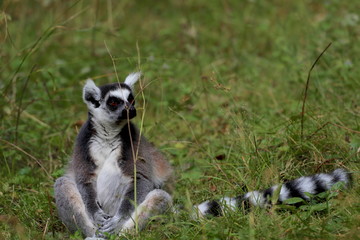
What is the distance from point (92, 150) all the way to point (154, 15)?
20.0 ft

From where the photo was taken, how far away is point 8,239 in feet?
13.7

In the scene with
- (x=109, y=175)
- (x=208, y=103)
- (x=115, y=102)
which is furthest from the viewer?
(x=208, y=103)

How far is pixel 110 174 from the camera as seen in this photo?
4.60 meters

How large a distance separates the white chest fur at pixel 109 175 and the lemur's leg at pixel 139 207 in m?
0.09

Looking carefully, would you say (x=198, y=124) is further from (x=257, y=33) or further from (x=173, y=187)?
(x=257, y=33)

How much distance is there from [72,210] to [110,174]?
1.28 feet

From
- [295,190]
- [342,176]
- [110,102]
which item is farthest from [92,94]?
[342,176]

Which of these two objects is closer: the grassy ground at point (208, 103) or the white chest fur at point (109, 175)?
the grassy ground at point (208, 103)

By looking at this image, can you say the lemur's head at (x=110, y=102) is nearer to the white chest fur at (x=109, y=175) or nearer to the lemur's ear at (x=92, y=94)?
the lemur's ear at (x=92, y=94)

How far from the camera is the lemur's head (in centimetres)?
468

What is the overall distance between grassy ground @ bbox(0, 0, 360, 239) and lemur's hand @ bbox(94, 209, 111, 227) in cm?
29

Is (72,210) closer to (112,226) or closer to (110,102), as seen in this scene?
(112,226)

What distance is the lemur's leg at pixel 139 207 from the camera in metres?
4.33

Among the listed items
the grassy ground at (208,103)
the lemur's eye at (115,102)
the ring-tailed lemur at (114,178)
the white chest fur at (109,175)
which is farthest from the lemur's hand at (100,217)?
the lemur's eye at (115,102)
